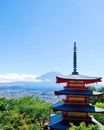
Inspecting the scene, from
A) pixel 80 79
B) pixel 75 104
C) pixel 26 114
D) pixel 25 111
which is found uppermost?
pixel 80 79

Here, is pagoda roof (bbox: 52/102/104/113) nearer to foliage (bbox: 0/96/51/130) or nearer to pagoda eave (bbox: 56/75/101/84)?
pagoda eave (bbox: 56/75/101/84)

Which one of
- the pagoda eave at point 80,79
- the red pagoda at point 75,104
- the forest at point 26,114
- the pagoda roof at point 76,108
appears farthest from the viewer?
the forest at point 26,114

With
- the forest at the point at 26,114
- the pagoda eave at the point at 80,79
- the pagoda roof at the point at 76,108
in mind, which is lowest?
the forest at the point at 26,114

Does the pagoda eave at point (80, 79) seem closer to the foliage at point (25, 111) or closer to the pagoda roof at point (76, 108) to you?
the pagoda roof at point (76, 108)

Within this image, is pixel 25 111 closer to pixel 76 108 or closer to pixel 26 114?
pixel 26 114

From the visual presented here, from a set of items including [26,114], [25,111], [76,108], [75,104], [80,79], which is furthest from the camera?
[25,111]

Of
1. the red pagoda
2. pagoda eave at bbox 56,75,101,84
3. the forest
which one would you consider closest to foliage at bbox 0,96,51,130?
the forest

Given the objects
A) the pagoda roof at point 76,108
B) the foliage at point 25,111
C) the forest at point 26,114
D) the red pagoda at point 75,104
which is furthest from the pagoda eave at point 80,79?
the foliage at point 25,111

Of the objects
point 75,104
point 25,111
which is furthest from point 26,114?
point 75,104

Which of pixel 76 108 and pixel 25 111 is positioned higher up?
pixel 76 108

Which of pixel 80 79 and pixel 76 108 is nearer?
pixel 76 108

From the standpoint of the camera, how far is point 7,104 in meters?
64.6

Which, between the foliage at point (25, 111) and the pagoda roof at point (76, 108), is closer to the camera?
Answer: the pagoda roof at point (76, 108)

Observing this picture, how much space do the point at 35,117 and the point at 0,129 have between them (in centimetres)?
1488
